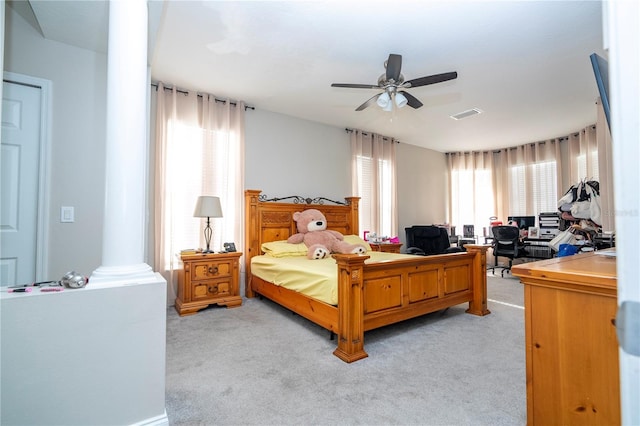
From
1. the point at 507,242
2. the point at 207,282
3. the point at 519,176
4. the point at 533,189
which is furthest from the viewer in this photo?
the point at 519,176

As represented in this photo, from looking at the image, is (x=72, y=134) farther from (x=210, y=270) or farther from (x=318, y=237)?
(x=318, y=237)

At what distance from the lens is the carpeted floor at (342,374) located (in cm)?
164

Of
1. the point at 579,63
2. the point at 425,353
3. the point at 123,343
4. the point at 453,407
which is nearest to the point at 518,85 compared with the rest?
the point at 579,63

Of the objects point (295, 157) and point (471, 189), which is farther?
point (471, 189)

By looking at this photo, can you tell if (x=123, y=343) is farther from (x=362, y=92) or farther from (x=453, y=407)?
(x=362, y=92)

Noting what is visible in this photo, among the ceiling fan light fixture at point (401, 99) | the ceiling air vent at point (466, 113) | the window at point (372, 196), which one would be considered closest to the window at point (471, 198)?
the window at point (372, 196)

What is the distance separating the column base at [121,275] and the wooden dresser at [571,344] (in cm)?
174

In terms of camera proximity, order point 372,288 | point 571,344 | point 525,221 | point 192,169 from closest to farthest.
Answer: point 571,344
point 372,288
point 192,169
point 525,221

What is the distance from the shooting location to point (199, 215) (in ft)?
11.3

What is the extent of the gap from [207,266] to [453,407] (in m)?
2.78

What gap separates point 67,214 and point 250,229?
2.04 metres

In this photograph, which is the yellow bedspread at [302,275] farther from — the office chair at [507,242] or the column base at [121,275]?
the office chair at [507,242]

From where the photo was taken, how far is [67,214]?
2.33 metres

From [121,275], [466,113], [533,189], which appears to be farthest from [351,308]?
[533,189]
